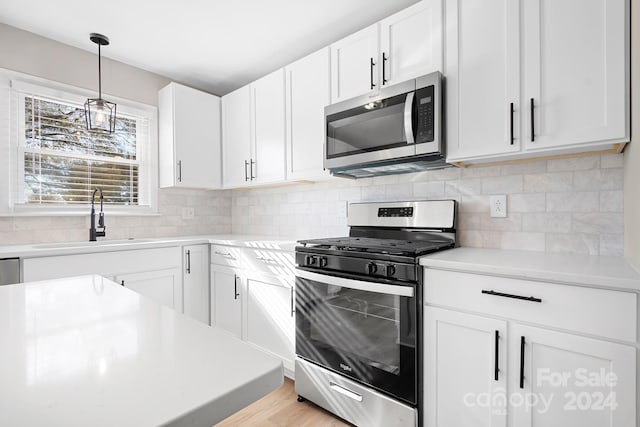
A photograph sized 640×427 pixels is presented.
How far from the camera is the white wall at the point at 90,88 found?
2.36 meters

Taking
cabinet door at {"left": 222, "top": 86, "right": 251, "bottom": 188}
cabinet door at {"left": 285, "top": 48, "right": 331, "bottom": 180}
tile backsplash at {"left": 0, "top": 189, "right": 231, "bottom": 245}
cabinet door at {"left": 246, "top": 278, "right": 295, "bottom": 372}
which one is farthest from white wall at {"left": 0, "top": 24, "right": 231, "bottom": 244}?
cabinet door at {"left": 285, "top": 48, "right": 331, "bottom": 180}

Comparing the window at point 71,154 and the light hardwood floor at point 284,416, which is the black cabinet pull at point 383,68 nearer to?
the light hardwood floor at point 284,416

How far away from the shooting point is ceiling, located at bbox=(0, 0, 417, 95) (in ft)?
6.94

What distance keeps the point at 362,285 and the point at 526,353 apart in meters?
0.74

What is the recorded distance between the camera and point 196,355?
519 millimetres

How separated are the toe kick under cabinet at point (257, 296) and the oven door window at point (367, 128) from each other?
2.69 feet

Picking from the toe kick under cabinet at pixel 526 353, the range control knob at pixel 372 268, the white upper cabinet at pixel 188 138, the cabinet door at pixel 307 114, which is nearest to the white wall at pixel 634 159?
the toe kick under cabinet at pixel 526 353

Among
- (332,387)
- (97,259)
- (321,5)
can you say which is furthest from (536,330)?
(97,259)

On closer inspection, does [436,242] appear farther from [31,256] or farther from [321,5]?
[31,256]

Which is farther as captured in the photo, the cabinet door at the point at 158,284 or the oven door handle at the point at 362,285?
the cabinet door at the point at 158,284

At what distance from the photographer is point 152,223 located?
3.07 m

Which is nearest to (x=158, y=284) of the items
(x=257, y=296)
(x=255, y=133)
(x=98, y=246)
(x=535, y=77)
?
(x=98, y=246)

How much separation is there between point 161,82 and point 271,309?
2411 millimetres

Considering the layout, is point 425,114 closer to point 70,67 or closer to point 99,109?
point 99,109
